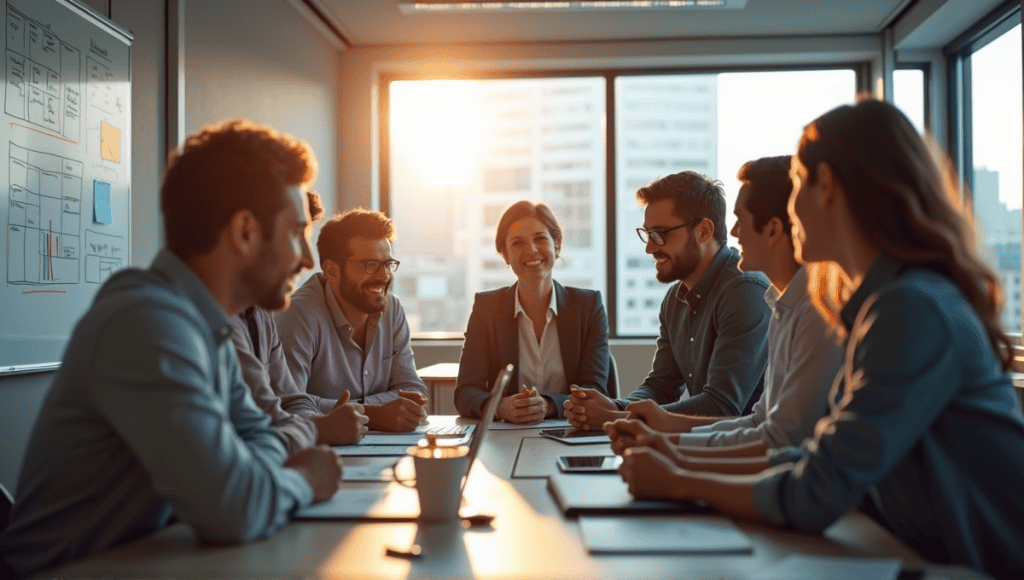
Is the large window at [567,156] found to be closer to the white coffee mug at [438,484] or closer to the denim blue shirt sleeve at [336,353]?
the denim blue shirt sleeve at [336,353]

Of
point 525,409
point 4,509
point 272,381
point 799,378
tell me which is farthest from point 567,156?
point 4,509

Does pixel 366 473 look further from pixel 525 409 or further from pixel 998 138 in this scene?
pixel 998 138

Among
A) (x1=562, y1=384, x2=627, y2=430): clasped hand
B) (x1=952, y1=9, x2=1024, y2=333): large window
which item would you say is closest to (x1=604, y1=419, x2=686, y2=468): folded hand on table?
(x1=562, y1=384, x2=627, y2=430): clasped hand

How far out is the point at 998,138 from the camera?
4574 millimetres

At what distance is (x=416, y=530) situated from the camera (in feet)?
4.02

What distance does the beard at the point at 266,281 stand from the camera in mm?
1391

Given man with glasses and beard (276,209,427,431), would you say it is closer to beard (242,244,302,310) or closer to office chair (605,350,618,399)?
office chair (605,350,618,399)

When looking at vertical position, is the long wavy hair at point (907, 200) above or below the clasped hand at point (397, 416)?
above

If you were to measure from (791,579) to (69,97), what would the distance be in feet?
8.94

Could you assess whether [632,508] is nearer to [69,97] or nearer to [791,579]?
[791,579]

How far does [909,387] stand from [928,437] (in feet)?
0.38

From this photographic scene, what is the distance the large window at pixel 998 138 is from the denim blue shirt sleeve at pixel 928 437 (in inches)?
135

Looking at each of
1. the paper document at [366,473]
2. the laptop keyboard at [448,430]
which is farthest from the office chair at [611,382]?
the paper document at [366,473]

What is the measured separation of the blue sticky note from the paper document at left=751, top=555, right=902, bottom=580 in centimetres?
266
